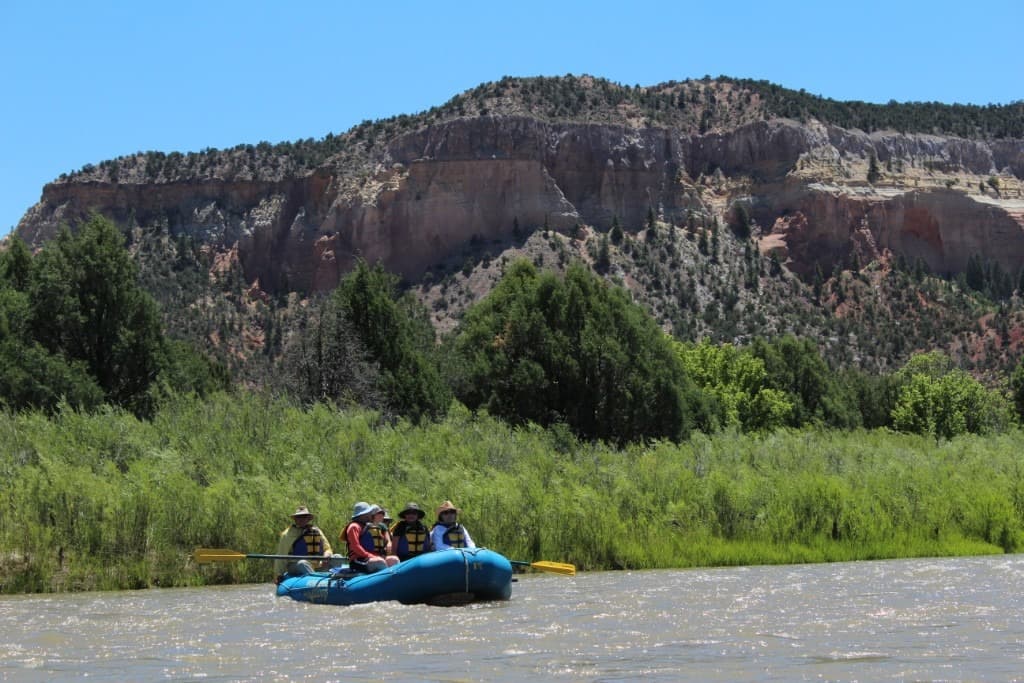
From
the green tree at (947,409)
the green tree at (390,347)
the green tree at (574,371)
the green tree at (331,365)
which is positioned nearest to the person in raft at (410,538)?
the green tree at (331,365)

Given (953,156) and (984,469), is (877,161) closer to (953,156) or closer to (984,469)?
(953,156)

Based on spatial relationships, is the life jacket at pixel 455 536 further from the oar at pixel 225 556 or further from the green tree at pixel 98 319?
the green tree at pixel 98 319

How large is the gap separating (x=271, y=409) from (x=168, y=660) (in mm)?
19186

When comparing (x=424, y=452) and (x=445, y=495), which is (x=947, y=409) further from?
(x=445, y=495)

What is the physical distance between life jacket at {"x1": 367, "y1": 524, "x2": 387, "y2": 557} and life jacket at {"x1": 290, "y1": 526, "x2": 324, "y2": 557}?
136cm

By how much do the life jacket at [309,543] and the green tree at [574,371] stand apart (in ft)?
70.7

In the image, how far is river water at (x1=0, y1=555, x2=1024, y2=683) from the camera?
14664 mm

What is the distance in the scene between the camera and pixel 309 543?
2295 centimetres

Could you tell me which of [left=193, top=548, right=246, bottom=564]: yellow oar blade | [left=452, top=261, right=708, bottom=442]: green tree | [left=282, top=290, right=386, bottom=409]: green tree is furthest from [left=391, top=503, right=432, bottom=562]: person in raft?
[left=452, top=261, right=708, bottom=442]: green tree

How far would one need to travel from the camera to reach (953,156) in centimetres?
14550

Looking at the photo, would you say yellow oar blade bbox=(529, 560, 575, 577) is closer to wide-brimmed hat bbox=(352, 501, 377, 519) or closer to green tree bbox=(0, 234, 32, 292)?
wide-brimmed hat bbox=(352, 501, 377, 519)

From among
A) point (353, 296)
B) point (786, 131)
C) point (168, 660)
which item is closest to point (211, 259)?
point (786, 131)

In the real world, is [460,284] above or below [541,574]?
above

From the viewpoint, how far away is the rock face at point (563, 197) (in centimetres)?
13575
